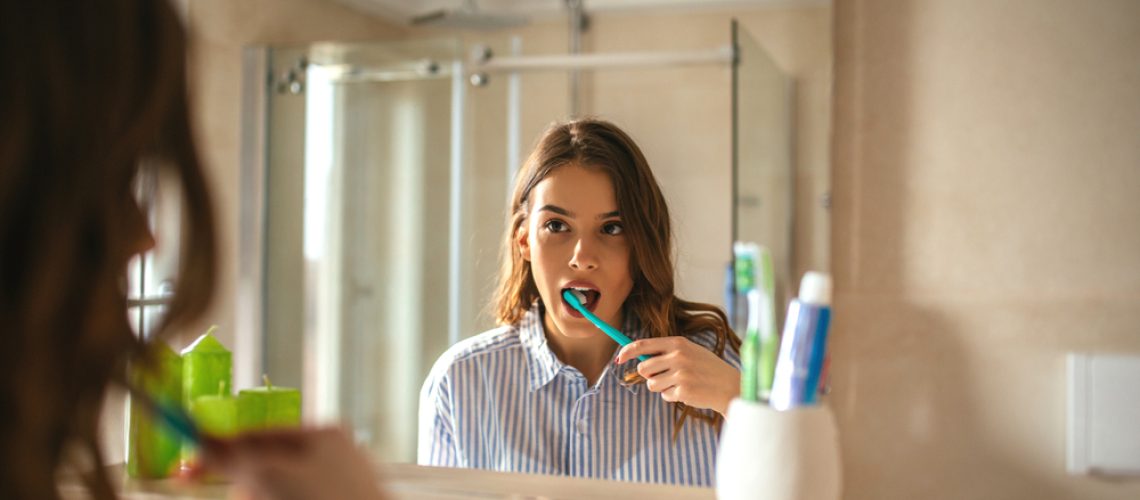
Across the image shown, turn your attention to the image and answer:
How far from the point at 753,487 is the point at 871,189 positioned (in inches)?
11.1

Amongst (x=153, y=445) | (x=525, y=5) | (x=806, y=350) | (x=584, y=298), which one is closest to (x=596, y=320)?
(x=584, y=298)

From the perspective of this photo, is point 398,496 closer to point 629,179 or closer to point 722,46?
point 629,179

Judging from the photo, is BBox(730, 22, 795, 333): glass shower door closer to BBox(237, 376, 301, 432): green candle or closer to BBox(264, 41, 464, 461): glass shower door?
BBox(264, 41, 464, 461): glass shower door

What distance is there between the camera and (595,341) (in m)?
0.82

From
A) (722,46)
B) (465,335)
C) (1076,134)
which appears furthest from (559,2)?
(1076,134)

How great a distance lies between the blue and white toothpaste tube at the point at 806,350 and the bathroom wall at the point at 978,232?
0.13 meters

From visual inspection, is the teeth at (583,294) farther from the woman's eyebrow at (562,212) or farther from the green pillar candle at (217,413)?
the green pillar candle at (217,413)

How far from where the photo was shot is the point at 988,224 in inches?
30.6

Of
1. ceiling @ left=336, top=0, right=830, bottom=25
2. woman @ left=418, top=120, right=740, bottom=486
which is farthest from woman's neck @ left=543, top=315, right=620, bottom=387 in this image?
ceiling @ left=336, top=0, right=830, bottom=25

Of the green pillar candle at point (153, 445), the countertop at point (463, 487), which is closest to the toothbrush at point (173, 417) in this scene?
the countertop at point (463, 487)

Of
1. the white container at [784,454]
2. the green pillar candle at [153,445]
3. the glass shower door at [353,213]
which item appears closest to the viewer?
the white container at [784,454]

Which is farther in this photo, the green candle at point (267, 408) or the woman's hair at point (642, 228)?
the green candle at point (267, 408)

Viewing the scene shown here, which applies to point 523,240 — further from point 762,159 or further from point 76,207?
point 76,207

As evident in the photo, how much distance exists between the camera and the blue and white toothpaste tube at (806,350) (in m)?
0.68
